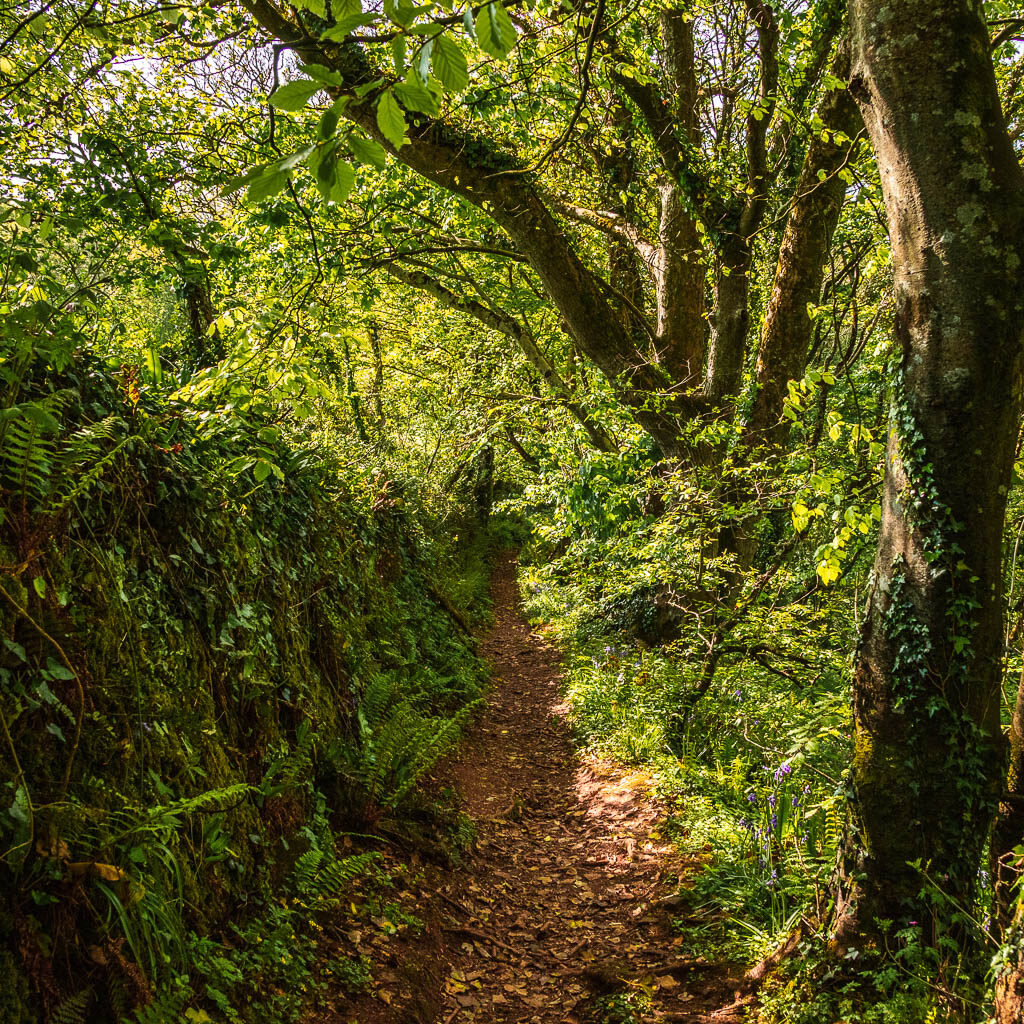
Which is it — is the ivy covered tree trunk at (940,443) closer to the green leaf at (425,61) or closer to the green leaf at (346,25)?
the green leaf at (425,61)

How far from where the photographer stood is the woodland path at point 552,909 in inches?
136

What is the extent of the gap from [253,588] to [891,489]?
373 centimetres

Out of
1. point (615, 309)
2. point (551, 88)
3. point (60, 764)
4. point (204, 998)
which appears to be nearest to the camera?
point (60, 764)

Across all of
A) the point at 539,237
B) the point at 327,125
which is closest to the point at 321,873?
the point at 327,125

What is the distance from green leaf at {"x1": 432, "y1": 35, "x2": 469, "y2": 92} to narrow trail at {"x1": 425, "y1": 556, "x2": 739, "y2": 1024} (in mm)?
3947

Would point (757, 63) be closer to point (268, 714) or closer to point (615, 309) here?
point (615, 309)

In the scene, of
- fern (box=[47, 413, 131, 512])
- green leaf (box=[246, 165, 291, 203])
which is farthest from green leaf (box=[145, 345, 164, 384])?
green leaf (box=[246, 165, 291, 203])

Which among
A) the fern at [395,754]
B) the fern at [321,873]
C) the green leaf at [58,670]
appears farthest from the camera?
the fern at [395,754]

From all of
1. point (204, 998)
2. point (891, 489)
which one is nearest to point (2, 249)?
point (204, 998)

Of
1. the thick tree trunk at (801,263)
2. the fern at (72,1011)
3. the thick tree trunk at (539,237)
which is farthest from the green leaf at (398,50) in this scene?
the thick tree trunk at (801,263)

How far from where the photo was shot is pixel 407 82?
4.37 ft

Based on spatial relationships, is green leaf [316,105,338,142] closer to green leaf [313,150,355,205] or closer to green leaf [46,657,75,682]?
green leaf [313,150,355,205]

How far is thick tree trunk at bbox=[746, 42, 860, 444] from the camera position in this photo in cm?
590

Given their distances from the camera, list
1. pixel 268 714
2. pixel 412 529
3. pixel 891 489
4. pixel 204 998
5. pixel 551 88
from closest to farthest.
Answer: pixel 204 998, pixel 891 489, pixel 268 714, pixel 551 88, pixel 412 529
